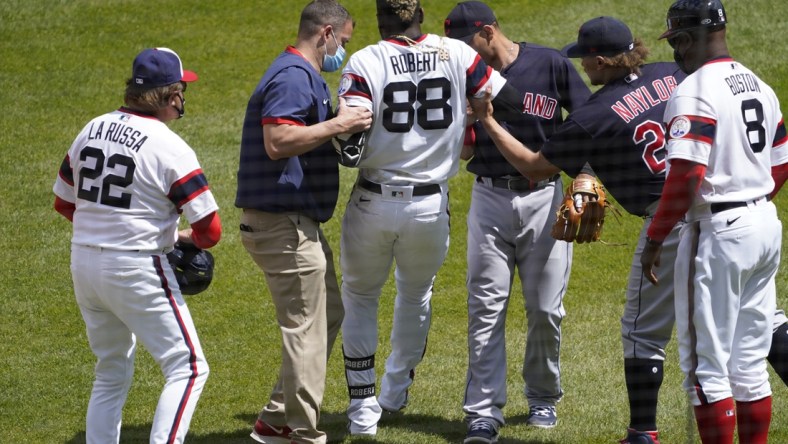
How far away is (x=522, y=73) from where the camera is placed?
4969 mm

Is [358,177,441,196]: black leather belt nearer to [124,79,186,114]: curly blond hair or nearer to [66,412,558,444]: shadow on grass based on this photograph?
[124,79,186,114]: curly blond hair

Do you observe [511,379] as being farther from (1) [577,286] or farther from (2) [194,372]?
(2) [194,372]

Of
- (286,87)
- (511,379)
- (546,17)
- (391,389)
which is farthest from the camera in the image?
(546,17)

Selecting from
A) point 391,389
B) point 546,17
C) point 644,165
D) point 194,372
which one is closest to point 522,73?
point 644,165

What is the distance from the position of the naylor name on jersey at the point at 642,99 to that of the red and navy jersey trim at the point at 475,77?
→ 0.54 meters

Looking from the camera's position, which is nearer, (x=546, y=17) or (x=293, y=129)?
(x=293, y=129)

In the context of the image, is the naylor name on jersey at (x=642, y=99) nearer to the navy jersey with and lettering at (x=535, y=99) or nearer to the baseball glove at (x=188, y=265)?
the navy jersey with and lettering at (x=535, y=99)

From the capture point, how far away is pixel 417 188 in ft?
14.8

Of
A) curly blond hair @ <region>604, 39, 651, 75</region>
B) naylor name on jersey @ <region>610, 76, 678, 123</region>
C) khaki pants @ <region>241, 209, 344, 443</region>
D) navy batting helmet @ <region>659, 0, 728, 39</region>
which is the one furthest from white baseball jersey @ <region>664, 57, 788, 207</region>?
khaki pants @ <region>241, 209, 344, 443</region>

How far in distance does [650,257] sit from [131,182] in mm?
1935

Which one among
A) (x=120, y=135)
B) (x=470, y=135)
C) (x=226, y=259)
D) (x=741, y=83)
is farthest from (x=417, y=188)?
(x=226, y=259)

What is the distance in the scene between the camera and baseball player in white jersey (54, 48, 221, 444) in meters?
3.97

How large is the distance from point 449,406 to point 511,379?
1.81 ft

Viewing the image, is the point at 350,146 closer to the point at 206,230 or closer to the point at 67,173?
the point at 206,230
